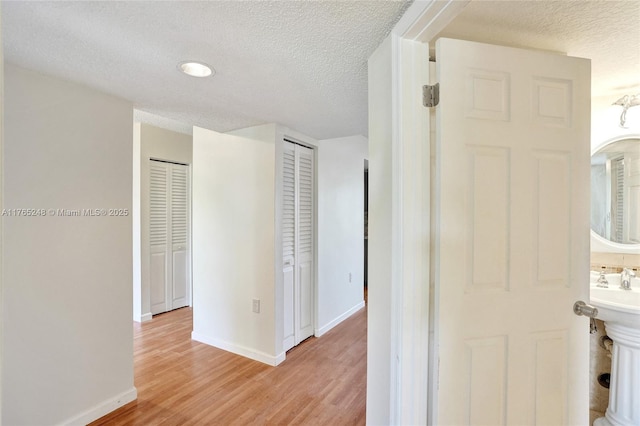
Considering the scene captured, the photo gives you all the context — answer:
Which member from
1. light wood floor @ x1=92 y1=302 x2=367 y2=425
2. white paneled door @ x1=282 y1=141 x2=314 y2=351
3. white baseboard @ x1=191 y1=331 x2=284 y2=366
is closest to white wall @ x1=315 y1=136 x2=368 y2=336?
white paneled door @ x1=282 y1=141 x2=314 y2=351

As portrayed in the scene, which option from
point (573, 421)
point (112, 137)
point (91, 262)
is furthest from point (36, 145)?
point (573, 421)

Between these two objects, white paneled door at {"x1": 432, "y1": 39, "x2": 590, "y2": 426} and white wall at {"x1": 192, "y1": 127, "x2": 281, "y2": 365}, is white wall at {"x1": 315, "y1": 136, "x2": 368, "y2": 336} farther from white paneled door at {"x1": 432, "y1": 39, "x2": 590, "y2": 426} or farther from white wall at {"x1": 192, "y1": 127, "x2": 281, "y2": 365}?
white paneled door at {"x1": 432, "y1": 39, "x2": 590, "y2": 426}

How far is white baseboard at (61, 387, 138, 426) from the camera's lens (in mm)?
1803

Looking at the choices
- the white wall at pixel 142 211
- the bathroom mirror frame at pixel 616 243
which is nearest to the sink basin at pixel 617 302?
the bathroom mirror frame at pixel 616 243

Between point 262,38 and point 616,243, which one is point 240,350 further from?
point 616,243

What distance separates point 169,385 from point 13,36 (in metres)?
2.30

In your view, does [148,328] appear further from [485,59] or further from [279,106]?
[485,59]

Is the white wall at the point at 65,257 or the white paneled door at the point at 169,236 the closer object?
the white wall at the point at 65,257

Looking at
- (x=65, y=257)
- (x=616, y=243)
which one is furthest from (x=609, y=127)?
(x=65, y=257)

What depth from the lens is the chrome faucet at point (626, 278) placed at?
1751 millimetres

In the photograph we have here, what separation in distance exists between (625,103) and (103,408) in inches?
149

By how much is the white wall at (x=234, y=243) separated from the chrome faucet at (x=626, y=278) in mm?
2337

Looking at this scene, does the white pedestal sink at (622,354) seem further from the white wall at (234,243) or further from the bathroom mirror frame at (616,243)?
the white wall at (234,243)

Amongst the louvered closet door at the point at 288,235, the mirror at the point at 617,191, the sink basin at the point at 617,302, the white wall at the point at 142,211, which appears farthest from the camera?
the white wall at the point at 142,211
